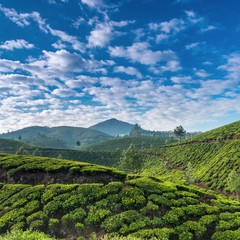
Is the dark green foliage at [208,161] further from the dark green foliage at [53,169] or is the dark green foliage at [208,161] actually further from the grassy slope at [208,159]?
the dark green foliage at [53,169]

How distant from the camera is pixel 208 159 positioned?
100500 mm

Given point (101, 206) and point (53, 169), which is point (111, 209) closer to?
point (101, 206)

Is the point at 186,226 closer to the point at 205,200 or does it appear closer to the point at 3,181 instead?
the point at 205,200

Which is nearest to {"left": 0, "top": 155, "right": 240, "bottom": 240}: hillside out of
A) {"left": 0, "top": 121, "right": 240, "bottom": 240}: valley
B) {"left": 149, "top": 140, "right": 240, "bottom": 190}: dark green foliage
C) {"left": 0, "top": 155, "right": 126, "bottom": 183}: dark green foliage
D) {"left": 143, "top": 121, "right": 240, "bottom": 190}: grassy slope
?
{"left": 0, "top": 121, "right": 240, "bottom": 240}: valley

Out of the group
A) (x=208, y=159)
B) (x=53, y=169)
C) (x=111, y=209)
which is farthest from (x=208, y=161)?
(x=111, y=209)

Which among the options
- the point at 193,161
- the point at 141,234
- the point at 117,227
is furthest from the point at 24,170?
the point at 193,161

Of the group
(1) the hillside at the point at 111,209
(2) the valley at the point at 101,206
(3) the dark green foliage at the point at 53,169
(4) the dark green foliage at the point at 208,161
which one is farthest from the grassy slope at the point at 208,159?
(3) the dark green foliage at the point at 53,169

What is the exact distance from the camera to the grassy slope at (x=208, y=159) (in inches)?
3073

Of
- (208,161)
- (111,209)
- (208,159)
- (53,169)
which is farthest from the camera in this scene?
(208,159)

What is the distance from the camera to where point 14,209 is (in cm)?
2508

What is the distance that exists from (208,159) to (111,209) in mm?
88011

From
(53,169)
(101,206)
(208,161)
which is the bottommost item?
(208,161)

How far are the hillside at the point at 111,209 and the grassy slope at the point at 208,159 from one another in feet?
165

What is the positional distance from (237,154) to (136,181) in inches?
2814
